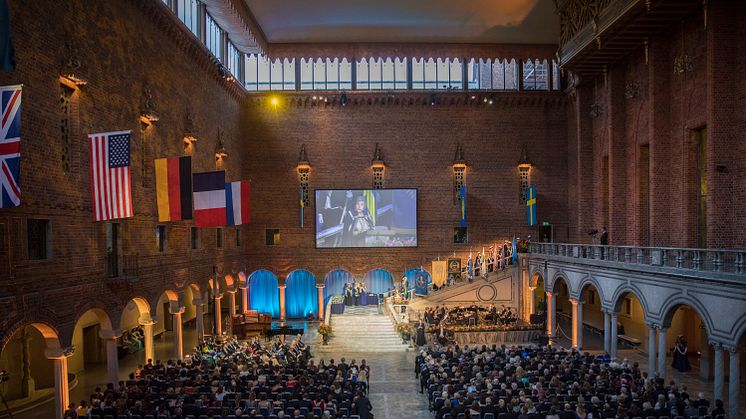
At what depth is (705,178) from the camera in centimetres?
2623

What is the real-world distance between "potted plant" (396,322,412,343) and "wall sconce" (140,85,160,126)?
17.3 meters

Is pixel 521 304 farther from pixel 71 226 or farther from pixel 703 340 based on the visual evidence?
pixel 71 226

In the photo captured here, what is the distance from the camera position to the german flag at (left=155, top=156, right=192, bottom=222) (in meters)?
23.4

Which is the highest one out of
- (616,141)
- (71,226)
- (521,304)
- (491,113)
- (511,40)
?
(511,40)

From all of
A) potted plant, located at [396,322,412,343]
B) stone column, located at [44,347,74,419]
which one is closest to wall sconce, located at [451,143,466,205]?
potted plant, located at [396,322,412,343]

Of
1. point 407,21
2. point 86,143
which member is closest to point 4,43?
point 86,143

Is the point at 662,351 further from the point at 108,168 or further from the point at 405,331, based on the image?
the point at 108,168

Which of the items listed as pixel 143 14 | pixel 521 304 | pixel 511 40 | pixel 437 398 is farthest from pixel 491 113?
pixel 437 398

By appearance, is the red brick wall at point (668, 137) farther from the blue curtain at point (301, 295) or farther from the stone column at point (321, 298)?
the blue curtain at point (301, 295)

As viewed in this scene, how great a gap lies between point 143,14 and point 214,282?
51.9ft

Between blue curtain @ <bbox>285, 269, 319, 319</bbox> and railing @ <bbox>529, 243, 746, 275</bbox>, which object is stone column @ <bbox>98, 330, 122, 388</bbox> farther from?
blue curtain @ <bbox>285, 269, 319, 319</bbox>

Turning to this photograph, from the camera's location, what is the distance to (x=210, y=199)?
84.2ft

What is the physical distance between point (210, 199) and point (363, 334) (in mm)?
13540

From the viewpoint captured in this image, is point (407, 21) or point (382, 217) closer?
point (407, 21)
